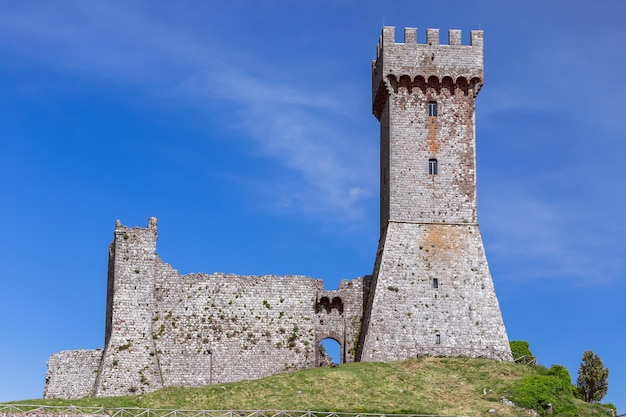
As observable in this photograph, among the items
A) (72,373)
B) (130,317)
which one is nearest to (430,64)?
(130,317)

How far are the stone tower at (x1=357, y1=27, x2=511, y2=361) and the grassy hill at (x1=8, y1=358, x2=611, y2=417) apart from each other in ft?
9.34

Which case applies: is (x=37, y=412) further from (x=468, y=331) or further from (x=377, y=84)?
(x=377, y=84)

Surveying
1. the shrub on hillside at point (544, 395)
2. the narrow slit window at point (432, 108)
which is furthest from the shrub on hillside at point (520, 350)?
the narrow slit window at point (432, 108)

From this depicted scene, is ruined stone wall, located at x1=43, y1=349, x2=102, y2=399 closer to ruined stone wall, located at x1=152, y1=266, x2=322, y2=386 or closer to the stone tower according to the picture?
ruined stone wall, located at x1=152, y1=266, x2=322, y2=386

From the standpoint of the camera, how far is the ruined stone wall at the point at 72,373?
66.2 metres

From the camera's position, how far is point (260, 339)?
68.9 metres

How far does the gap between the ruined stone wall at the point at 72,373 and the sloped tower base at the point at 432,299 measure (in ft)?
52.9

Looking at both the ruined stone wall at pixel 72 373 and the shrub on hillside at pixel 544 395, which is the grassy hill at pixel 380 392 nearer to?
the shrub on hillside at pixel 544 395

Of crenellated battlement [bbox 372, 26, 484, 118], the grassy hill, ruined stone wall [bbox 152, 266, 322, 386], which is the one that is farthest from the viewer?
crenellated battlement [bbox 372, 26, 484, 118]

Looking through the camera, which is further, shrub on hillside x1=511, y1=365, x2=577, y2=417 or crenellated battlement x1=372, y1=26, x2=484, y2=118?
crenellated battlement x1=372, y1=26, x2=484, y2=118

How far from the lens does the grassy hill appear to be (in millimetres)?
57375

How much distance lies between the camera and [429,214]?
70250 millimetres

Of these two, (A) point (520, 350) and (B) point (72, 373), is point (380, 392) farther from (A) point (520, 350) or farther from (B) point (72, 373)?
(B) point (72, 373)

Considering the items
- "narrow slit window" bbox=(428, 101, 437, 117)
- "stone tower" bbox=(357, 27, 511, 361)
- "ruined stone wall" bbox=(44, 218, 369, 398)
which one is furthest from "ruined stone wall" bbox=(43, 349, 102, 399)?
"narrow slit window" bbox=(428, 101, 437, 117)
